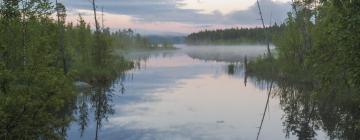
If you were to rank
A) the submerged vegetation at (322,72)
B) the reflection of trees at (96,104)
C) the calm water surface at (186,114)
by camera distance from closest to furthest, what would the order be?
the submerged vegetation at (322,72), the calm water surface at (186,114), the reflection of trees at (96,104)

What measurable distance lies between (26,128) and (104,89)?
1275 inches

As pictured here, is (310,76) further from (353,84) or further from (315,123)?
(353,84)

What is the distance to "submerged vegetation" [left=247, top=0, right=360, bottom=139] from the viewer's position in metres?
16.6

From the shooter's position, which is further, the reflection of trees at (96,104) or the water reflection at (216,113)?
the reflection of trees at (96,104)

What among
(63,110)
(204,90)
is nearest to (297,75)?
(204,90)

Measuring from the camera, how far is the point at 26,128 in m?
18.2

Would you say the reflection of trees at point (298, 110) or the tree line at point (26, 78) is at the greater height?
the tree line at point (26, 78)

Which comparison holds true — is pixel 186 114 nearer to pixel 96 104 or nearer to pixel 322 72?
pixel 96 104

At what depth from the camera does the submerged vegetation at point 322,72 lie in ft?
54.4

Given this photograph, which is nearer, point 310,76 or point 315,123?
point 315,123

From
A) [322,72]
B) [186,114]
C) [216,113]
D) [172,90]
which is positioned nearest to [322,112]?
[216,113]

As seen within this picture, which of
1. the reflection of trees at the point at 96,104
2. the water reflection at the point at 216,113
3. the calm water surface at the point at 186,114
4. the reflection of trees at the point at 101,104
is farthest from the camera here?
the reflection of trees at the point at 101,104

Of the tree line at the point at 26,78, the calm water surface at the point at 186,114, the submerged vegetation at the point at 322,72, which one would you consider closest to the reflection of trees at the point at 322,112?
the submerged vegetation at the point at 322,72

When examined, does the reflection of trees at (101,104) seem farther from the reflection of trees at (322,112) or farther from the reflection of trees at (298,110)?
the reflection of trees at (322,112)
